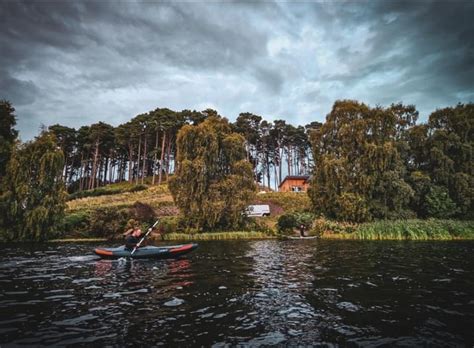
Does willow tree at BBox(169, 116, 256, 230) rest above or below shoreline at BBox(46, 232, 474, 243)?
above

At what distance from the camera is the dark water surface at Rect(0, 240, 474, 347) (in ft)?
20.9

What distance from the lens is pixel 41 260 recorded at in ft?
60.3

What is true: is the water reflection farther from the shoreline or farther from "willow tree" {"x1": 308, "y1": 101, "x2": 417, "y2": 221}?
"willow tree" {"x1": 308, "y1": 101, "x2": 417, "y2": 221}

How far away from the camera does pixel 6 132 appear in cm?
4341

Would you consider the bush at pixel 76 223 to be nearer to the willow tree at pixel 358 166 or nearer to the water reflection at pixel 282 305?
the water reflection at pixel 282 305

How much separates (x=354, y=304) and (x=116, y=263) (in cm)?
1385

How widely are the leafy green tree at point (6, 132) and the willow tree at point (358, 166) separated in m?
41.0

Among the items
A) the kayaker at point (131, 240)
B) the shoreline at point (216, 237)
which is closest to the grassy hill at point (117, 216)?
the shoreline at point (216, 237)

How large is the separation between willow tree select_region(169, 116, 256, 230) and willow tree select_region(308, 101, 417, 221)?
1030 cm

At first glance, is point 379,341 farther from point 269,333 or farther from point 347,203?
point 347,203

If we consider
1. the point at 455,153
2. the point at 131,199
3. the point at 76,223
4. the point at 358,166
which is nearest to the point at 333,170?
the point at 358,166

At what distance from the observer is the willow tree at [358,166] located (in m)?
38.1

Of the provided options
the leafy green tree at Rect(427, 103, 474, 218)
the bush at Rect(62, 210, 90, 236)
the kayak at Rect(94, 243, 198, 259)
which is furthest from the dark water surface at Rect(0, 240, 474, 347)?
the leafy green tree at Rect(427, 103, 474, 218)

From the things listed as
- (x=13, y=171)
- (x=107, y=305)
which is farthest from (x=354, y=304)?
(x=13, y=171)
